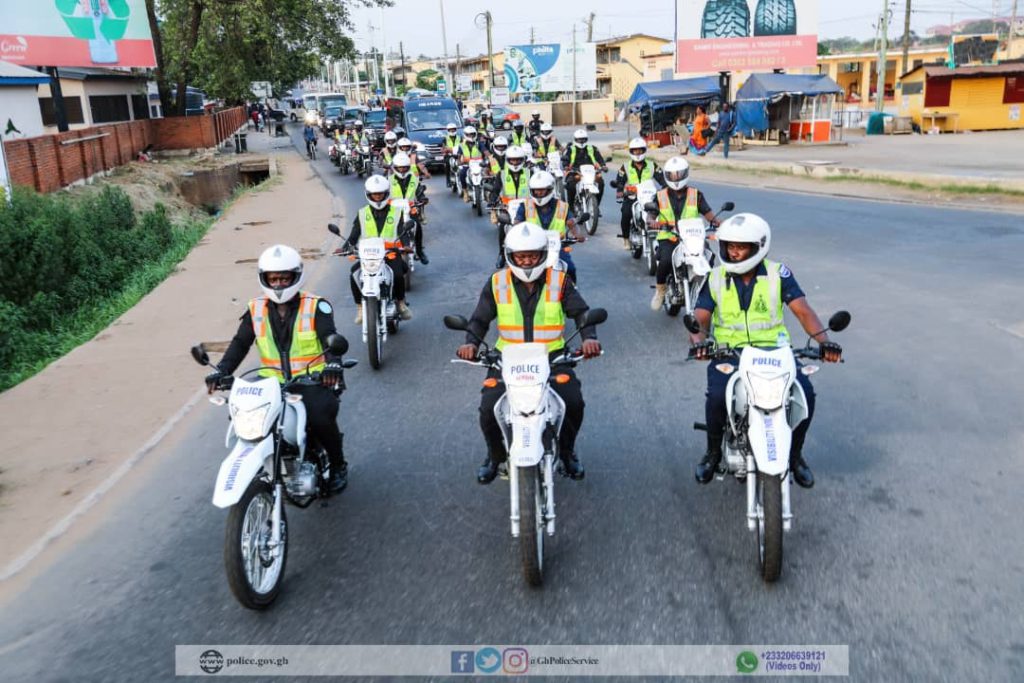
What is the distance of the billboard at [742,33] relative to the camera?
3569 centimetres

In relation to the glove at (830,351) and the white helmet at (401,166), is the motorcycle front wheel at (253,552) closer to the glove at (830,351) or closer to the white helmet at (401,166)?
the glove at (830,351)

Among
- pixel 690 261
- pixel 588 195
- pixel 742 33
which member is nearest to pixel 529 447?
pixel 690 261

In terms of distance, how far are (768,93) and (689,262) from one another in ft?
91.4

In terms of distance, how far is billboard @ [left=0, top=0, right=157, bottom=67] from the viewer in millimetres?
30172

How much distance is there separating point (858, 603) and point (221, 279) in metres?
11.3

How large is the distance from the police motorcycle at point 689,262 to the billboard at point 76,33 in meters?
29.0

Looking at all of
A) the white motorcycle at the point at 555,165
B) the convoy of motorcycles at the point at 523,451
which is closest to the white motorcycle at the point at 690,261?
the convoy of motorcycles at the point at 523,451

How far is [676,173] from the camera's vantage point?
982cm

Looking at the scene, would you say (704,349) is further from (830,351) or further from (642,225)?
(642,225)

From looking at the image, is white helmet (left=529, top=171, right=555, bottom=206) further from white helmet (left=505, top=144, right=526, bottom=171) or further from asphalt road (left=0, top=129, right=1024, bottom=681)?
white helmet (left=505, top=144, right=526, bottom=171)

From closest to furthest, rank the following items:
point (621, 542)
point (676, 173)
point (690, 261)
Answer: point (621, 542), point (690, 261), point (676, 173)

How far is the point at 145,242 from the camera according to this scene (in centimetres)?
1764

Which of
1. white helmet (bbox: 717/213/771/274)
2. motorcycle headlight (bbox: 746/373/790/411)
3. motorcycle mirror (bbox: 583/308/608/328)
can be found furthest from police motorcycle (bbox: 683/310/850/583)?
motorcycle mirror (bbox: 583/308/608/328)

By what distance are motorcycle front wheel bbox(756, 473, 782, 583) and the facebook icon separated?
59.7 inches
